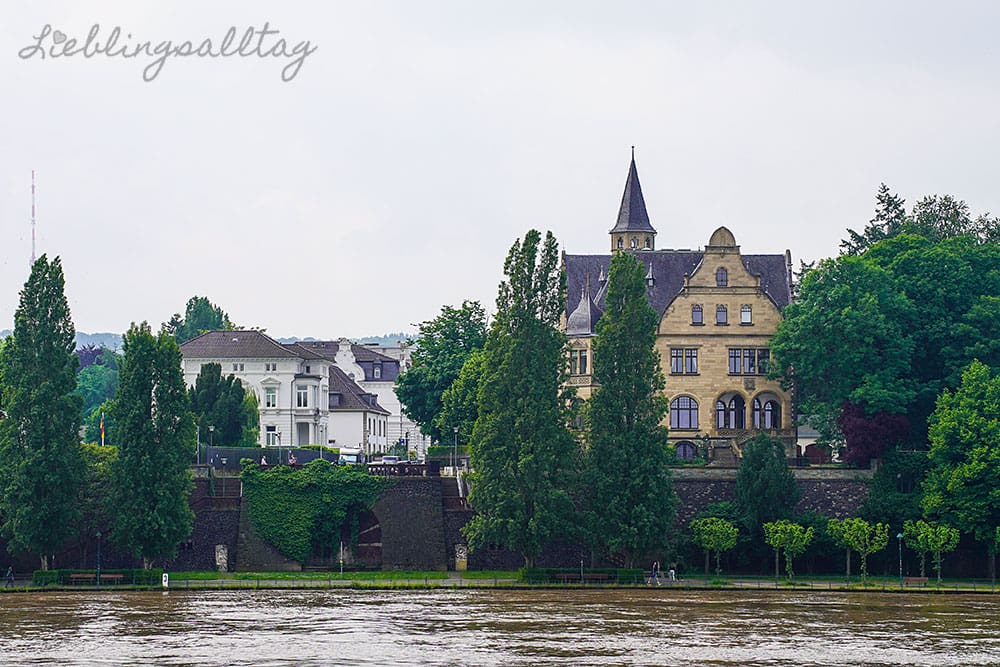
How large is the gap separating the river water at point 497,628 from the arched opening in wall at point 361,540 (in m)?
9.94

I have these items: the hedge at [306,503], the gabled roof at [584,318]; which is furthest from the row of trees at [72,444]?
the gabled roof at [584,318]

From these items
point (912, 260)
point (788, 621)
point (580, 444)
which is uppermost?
point (912, 260)

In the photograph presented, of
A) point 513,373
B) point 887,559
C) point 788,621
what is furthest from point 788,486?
point 788,621

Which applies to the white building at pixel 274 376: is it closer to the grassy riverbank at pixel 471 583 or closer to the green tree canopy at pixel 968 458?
the grassy riverbank at pixel 471 583

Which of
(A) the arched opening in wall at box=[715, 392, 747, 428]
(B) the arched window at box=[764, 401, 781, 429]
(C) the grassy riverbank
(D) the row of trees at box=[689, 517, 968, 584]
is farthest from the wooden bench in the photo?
(B) the arched window at box=[764, 401, 781, 429]

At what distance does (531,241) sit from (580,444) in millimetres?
11274

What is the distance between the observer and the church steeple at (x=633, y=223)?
146 m

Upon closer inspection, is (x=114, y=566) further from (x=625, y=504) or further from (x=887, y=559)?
(x=887, y=559)

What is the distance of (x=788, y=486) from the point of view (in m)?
100

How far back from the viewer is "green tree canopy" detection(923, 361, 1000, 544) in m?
95.9

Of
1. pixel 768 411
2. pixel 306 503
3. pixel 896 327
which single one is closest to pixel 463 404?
pixel 306 503

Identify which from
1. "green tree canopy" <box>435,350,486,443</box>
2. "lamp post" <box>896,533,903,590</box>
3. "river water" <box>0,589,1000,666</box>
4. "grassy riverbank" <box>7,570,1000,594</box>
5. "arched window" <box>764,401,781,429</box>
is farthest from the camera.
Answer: "green tree canopy" <box>435,350,486,443</box>

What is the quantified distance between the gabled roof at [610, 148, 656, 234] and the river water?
57264mm

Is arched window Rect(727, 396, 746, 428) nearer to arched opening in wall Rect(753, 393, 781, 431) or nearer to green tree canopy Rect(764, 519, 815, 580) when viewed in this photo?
arched opening in wall Rect(753, 393, 781, 431)
